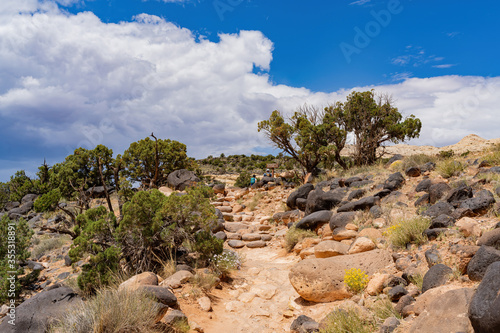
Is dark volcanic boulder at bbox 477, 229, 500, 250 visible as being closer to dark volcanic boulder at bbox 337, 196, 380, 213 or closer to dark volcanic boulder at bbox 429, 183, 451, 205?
dark volcanic boulder at bbox 429, 183, 451, 205

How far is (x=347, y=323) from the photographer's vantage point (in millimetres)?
4574

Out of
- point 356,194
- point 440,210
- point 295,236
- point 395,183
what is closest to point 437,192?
point 440,210

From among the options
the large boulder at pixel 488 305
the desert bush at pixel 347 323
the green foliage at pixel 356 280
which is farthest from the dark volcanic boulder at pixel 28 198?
the large boulder at pixel 488 305

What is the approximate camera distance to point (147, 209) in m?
8.77

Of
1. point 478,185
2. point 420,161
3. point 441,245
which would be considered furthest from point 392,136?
point 441,245

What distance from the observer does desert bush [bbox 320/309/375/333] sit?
4.42m

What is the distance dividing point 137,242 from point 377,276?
20.1 feet

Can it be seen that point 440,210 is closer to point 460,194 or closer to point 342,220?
point 460,194

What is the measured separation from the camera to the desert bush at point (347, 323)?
4.42 meters

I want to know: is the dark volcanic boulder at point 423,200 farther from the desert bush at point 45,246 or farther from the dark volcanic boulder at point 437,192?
the desert bush at point 45,246

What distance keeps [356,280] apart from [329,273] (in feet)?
1.87

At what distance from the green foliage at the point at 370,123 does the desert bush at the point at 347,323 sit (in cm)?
1745

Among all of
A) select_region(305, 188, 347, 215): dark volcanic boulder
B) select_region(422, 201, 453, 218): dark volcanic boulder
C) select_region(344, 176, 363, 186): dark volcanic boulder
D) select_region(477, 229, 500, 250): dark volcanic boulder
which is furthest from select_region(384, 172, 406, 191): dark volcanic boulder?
select_region(477, 229, 500, 250): dark volcanic boulder

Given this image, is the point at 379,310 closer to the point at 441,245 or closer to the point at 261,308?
the point at 441,245
